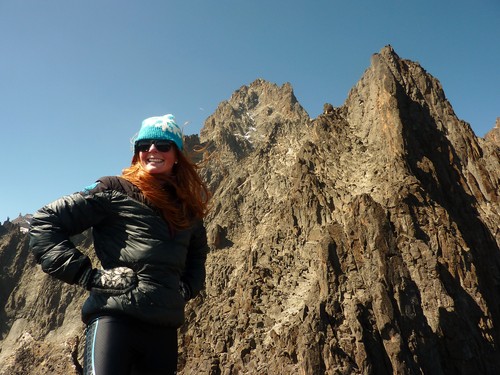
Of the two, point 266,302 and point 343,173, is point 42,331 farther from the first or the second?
point 343,173

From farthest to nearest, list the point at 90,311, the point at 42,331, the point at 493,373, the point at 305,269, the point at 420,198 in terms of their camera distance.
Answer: the point at 42,331 → the point at 305,269 → the point at 420,198 → the point at 493,373 → the point at 90,311

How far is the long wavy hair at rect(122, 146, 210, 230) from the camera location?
3.08 metres

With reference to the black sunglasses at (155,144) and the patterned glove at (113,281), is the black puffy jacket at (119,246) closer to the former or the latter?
the patterned glove at (113,281)

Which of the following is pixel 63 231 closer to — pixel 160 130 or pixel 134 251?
pixel 134 251

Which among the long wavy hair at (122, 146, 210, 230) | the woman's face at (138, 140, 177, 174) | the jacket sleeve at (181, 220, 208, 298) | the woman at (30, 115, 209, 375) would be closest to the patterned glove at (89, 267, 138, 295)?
the woman at (30, 115, 209, 375)

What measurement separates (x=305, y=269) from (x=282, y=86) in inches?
3592

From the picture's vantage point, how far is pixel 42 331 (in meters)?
68.4

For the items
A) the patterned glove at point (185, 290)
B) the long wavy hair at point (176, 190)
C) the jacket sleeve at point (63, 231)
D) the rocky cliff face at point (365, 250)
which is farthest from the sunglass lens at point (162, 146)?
the rocky cliff face at point (365, 250)

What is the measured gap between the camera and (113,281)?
264cm

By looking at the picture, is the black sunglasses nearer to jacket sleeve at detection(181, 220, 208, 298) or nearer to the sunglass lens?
the sunglass lens

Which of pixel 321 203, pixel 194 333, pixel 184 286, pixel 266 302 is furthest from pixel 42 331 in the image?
pixel 184 286

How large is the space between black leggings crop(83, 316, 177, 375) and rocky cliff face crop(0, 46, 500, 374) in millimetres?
25217

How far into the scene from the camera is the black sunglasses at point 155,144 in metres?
3.23

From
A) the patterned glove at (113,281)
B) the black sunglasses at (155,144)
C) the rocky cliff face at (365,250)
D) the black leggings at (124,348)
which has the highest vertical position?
the rocky cliff face at (365,250)
